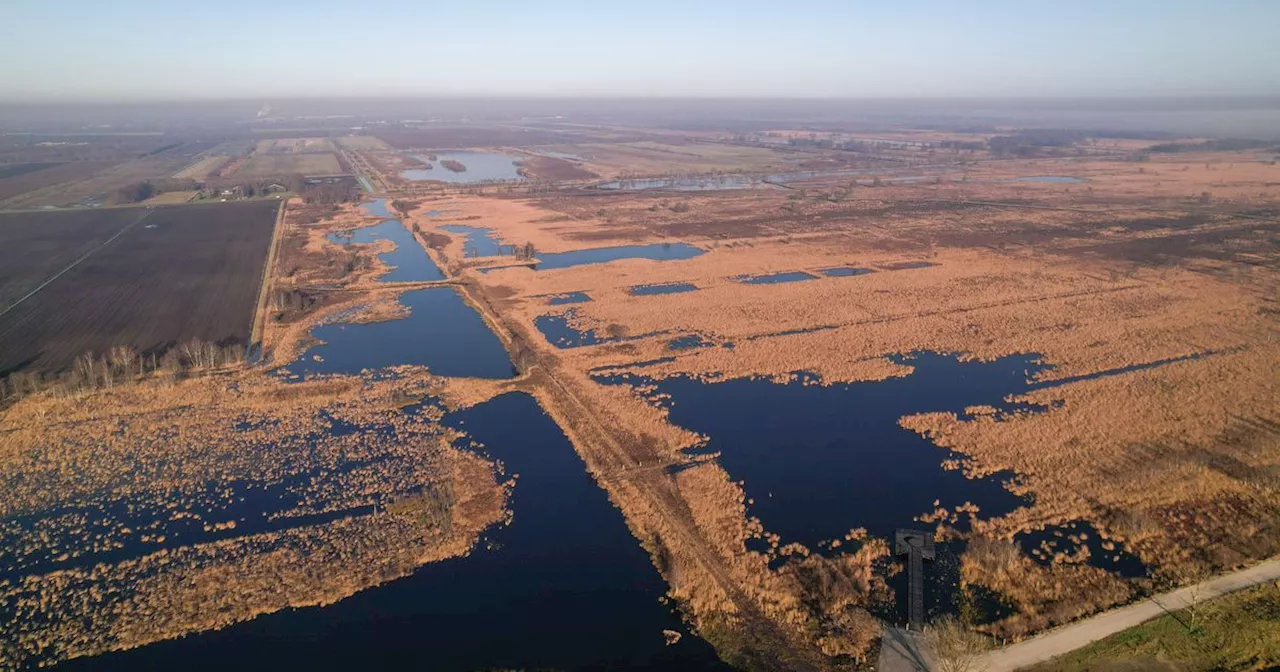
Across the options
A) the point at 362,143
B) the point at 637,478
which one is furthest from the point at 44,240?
the point at 362,143

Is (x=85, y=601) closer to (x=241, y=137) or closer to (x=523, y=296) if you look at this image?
(x=523, y=296)

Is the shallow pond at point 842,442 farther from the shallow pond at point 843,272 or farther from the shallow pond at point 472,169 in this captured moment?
the shallow pond at point 472,169

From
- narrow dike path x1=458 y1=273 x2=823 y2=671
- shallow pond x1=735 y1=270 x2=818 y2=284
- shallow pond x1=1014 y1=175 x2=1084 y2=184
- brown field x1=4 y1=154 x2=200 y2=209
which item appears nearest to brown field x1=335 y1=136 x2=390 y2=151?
brown field x1=4 y1=154 x2=200 y2=209

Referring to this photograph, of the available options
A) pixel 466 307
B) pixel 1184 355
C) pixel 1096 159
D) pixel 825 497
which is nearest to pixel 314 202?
pixel 466 307

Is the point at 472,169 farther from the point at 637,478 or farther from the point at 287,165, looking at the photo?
the point at 637,478

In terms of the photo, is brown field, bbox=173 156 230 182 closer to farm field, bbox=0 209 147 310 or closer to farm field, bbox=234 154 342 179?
farm field, bbox=234 154 342 179

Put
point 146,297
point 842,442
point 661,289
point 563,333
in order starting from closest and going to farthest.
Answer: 1. point 842,442
2. point 563,333
3. point 146,297
4. point 661,289

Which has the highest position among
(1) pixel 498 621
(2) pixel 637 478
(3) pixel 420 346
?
(3) pixel 420 346
